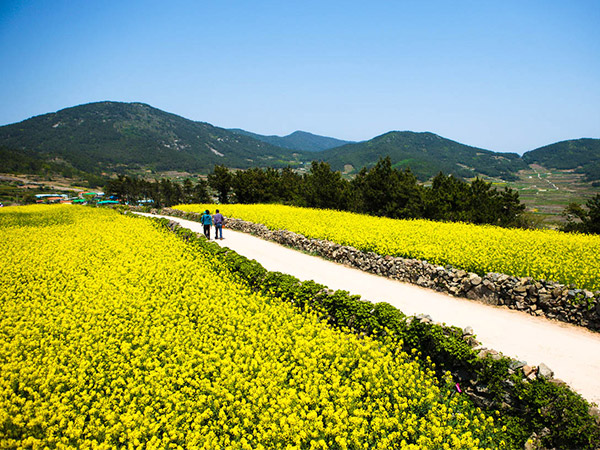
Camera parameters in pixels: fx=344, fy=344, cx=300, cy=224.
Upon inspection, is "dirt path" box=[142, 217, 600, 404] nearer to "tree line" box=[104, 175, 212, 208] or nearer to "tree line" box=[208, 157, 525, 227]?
"tree line" box=[208, 157, 525, 227]

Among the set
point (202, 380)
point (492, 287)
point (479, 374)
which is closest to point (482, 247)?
point (492, 287)

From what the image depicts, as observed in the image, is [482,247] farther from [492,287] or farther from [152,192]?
[152,192]

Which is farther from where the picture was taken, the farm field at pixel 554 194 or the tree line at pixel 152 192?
the farm field at pixel 554 194

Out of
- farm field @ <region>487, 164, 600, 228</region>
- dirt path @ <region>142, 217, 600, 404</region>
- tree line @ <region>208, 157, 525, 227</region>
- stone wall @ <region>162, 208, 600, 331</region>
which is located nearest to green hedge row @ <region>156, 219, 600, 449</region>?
dirt path @ <region>142, 217, 600, 404</region>

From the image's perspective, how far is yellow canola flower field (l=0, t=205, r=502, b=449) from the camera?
5.32 metres

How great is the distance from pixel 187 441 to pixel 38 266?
42.5 feet

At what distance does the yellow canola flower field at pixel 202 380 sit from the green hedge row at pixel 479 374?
18.6 inches

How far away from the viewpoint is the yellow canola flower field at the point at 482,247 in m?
11.4

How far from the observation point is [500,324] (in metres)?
9.61

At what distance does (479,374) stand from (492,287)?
5.54 metres

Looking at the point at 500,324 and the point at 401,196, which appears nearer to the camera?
the point at 500,324

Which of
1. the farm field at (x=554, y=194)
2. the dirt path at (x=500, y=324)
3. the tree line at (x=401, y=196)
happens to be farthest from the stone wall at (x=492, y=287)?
the farm field at (x=554, y=194)

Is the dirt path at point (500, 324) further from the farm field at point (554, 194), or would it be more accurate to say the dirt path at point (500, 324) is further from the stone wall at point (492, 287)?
the farm field at point (554, 194)

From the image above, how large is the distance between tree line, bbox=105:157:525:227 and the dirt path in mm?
13900
